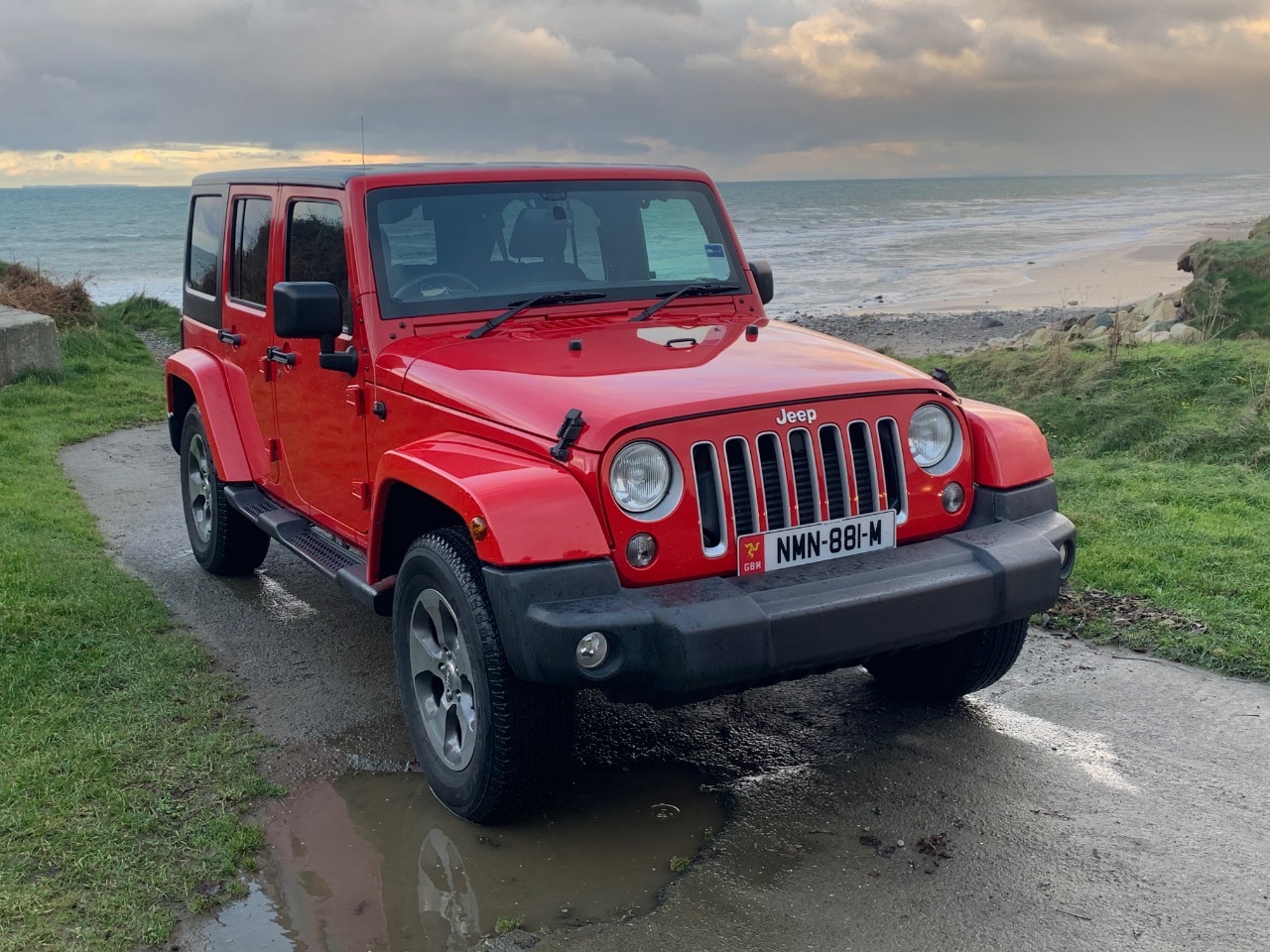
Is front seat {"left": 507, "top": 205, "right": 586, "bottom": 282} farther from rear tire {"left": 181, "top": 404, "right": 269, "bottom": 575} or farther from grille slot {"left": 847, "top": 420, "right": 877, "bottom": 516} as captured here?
rear tire {"left": 181, "top": 404, "right": 269, "bottom": 575}

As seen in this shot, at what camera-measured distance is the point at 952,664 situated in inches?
173

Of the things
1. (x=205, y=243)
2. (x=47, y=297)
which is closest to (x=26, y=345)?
(x=47, y=297)

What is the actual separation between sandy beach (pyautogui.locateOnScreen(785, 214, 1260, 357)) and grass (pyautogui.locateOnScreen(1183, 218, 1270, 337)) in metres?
3.96

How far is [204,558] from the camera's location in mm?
6520

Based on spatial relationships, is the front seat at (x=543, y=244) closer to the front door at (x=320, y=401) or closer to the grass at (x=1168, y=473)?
the front door at (x=320, y=401)

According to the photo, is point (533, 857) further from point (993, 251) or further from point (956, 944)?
point (993, 251)

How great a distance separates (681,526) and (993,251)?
38052mm

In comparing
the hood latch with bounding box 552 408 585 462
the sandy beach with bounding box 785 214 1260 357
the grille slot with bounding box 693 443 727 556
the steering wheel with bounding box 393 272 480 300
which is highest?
the steering wheel with bounding box 393 272 480 300

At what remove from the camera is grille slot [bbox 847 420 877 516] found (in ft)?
12.3

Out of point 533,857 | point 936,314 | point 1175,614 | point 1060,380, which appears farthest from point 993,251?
point 533,857

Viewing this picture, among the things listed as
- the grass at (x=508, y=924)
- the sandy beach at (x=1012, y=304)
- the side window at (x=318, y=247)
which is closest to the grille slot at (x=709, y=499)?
the grass at (x=508, y=924)

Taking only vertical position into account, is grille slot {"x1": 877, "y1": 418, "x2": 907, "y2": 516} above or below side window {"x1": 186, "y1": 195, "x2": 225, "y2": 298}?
below

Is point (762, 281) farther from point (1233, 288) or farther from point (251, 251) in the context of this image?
point (1233, 288)

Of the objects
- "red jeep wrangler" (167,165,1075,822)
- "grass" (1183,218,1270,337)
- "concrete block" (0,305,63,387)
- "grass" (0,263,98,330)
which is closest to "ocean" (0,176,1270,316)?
"grass" (0,263,98,330)
